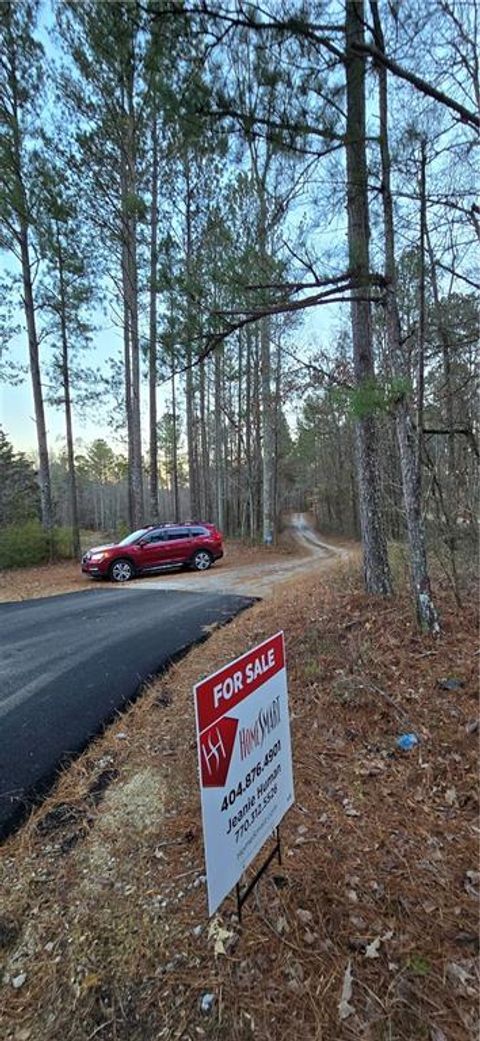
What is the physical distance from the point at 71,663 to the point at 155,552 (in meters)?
6.91

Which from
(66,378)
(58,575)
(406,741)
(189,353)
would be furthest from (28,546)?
(406,741)

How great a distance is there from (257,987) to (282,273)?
14.1 ft

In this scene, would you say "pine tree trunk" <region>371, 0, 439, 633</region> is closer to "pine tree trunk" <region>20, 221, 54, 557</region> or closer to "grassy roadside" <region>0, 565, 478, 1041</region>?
"grassy roadside" <region>0, 565, 478, 1041</region>

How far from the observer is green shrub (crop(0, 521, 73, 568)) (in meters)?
12.5

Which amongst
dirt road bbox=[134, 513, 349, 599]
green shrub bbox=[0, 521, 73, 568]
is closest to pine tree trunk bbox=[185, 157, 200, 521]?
dirt road bbox=[134, 513, 349, 599]

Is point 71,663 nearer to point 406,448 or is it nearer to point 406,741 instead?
point 406,741

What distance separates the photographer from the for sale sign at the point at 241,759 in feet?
5.02

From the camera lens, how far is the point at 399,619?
14.8 feet

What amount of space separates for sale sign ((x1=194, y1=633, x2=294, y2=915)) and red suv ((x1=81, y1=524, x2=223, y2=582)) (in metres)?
9.31

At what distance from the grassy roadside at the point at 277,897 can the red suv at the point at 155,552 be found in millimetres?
7731

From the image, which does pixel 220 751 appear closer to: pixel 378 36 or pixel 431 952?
pixel 431 952

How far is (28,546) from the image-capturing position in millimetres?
12859

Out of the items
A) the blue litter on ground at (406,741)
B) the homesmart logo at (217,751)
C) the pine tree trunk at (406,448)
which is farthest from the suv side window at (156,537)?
the homesmart logo at (217,751)

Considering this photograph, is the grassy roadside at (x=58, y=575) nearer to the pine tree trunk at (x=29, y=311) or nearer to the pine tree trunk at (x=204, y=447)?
the pine tree trunk at (x=29, y=311)
